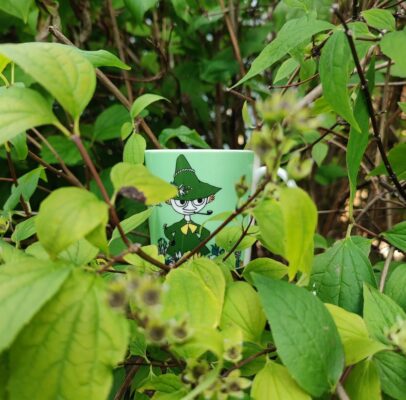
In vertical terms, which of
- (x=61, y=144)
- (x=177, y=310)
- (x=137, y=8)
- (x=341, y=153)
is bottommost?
(x=341, y=153)

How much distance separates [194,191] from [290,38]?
0.49ft

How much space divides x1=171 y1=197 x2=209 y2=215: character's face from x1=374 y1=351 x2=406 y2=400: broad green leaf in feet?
0.61

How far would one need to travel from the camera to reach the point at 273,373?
0.31m

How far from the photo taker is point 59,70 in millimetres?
282

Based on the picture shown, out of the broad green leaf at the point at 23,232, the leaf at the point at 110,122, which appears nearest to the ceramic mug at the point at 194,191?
the broad green leaf at the point at 23,232

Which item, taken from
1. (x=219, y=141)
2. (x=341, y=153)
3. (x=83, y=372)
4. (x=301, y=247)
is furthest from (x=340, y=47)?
(x=341, y=153)

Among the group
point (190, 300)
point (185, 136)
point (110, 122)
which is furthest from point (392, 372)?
point (110, 122)

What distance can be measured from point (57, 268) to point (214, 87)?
2.59 feet

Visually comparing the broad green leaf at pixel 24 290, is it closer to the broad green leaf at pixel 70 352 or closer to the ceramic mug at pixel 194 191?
the broad green leaf at pixel 70 352

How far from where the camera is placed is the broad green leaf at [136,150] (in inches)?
18.1

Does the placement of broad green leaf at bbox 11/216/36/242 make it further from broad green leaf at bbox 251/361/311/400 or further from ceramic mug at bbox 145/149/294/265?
broad green leaf at bbox 251/361/311/400

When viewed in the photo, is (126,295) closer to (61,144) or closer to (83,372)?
(83,372)

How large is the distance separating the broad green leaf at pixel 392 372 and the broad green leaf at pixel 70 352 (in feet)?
0.61

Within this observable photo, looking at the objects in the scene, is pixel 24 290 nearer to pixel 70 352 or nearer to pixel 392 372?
pixel 70 352
